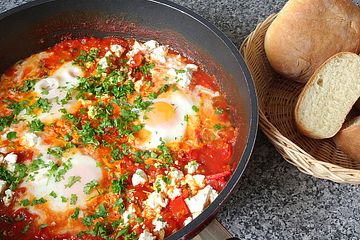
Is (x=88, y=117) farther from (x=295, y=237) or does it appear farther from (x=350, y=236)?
(x=350, y=236)

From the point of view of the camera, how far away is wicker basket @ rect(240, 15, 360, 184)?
1.85m

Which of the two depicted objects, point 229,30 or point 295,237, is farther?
point 229,30

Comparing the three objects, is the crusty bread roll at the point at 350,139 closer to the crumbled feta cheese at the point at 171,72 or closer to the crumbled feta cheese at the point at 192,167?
the crumbled feta cheese at the point at 192,167

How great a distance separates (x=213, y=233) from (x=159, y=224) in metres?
0.27

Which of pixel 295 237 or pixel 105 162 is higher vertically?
pixel 105 162

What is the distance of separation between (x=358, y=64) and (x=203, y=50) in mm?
673

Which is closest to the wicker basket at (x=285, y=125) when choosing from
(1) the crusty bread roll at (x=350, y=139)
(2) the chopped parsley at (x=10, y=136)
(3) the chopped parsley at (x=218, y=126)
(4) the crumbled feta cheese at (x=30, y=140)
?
(1) the crusty bread roll at (x=350, y=139)

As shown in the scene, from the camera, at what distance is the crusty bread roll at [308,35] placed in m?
2.12

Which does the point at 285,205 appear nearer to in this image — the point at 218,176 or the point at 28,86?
the point at 218,176

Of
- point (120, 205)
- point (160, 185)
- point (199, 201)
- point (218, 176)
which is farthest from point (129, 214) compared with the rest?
point (218, 176)

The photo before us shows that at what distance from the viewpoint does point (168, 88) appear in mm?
2158

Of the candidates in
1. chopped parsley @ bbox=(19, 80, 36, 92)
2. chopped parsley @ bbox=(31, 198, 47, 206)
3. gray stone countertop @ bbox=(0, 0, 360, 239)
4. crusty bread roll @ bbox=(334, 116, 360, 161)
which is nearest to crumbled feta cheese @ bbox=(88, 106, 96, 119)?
chopped parsley @ bbox=(19, 80, 36, 92)

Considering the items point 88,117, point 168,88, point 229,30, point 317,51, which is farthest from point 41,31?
point 317,51

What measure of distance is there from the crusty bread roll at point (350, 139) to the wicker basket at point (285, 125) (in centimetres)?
5
